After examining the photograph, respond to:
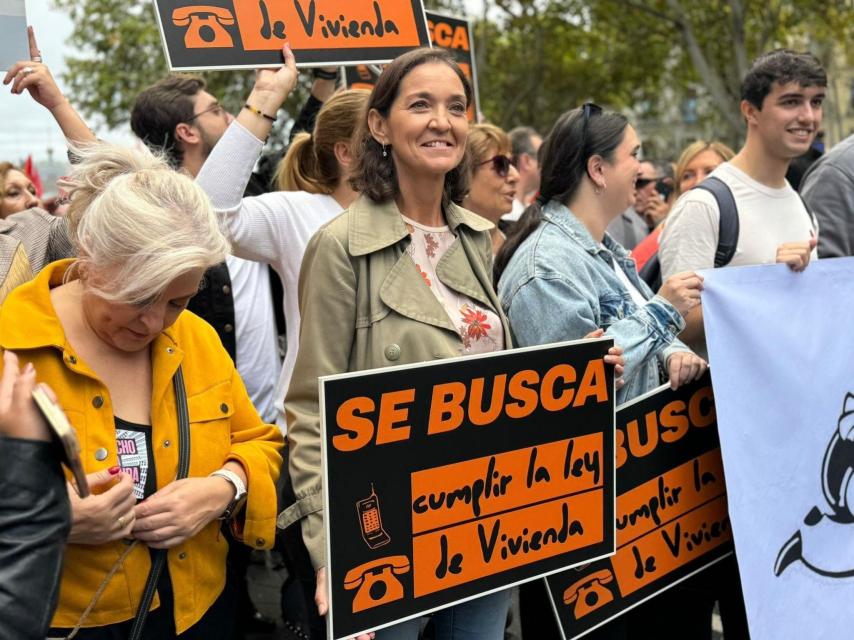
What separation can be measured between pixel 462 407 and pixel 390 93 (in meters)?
0.89

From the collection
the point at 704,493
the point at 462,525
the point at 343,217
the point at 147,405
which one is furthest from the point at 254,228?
the point at 704,493

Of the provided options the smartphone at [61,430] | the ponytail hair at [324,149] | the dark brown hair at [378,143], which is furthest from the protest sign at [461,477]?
the ponytail hair at [324,149]

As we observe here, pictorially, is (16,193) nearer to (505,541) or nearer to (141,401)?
(141,401)

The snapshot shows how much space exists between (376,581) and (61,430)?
3.31ft

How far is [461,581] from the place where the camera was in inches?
99.3

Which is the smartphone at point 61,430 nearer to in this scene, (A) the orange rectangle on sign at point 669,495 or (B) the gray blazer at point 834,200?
(A) the orange rectangle on sign at point 669,495

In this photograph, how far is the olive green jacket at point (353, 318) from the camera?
250 cm

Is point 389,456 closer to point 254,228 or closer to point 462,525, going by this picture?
point 462,525

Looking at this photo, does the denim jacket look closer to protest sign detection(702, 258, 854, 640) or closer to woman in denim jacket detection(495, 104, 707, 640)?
woman in denim jacket detection(495, 104, 707, 640)

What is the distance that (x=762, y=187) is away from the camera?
12.7 feet

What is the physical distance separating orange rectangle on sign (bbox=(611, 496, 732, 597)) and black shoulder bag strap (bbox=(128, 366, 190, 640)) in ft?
4.58

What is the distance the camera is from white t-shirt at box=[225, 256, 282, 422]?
4031 mm

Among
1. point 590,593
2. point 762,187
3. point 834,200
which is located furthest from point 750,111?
point 590,593

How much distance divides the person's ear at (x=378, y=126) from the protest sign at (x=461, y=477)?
0.71 m
